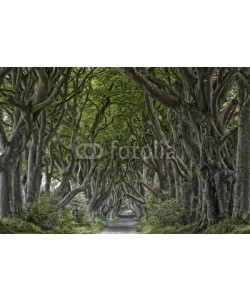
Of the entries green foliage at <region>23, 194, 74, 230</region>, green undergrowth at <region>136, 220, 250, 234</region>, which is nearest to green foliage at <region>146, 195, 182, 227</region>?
green undergrowth at <region>136, 220, 250, 234</region>

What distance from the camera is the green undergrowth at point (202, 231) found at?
31.5 feet

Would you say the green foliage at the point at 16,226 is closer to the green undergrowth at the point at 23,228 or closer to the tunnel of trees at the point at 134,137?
the green undergrowth at the point at 23,228

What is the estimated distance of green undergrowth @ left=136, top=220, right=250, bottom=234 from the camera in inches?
378

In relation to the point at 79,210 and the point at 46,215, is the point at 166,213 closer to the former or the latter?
the point at 46,215

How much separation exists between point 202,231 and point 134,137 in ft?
16.5

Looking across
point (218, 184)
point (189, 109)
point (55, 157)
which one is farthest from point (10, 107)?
point (218, 184)

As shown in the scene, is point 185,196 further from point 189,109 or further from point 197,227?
point 189,109

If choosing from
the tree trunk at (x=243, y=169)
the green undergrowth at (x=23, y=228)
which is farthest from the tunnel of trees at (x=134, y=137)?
the green undergrowth at (x=23, y=228)

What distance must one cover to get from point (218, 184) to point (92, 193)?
8197 mm

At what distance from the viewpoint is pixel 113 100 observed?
47.5ft

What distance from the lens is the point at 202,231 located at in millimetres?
Answer: 9977

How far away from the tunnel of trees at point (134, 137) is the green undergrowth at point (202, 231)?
10 centimetres

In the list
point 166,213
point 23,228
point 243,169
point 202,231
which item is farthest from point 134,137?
point 23,228
